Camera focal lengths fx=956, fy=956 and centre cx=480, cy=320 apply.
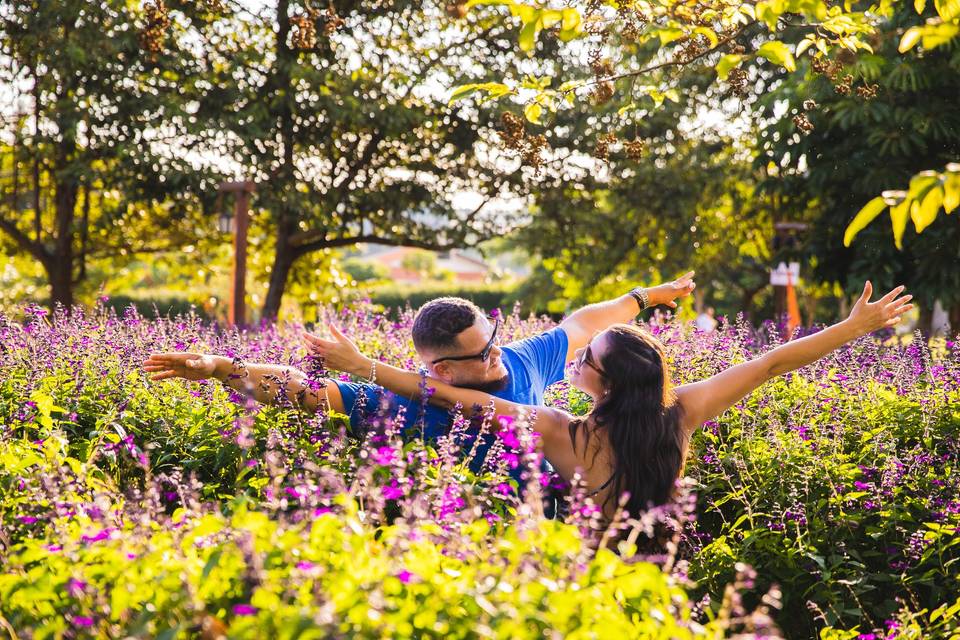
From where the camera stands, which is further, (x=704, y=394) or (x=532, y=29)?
(x=704, y=394)

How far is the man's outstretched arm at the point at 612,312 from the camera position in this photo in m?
4.88

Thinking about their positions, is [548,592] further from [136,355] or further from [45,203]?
[45,203]

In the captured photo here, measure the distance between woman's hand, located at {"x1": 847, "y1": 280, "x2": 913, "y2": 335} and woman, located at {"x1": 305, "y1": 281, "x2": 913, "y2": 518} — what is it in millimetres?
480

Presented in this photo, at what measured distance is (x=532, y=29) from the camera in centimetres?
324

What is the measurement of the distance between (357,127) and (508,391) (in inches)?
507

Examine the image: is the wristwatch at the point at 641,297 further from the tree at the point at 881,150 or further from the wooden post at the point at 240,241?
the wooden post at the point at 240,241

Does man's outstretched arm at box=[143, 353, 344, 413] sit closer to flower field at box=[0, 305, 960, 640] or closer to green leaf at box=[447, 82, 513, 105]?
flower field at box=[0, 305, 960, 640]

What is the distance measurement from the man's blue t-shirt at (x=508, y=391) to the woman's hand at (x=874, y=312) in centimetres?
136

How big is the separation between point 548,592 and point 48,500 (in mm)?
1396

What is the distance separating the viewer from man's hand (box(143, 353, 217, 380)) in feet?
11.4

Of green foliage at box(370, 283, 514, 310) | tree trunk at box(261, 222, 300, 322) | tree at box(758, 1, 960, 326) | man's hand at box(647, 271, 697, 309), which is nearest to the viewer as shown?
man's hand at box(647, 271, 697, 309)

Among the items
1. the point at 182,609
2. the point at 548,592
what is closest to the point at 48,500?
the point at 182,609

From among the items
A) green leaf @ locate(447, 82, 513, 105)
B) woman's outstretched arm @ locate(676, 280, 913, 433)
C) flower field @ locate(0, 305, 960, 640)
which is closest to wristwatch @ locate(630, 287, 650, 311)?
flower field @ locate(0, 305, 960, 640)

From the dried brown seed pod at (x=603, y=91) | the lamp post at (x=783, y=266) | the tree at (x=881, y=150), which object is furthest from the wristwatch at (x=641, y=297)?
the lamp post at (x=783, y=266)
